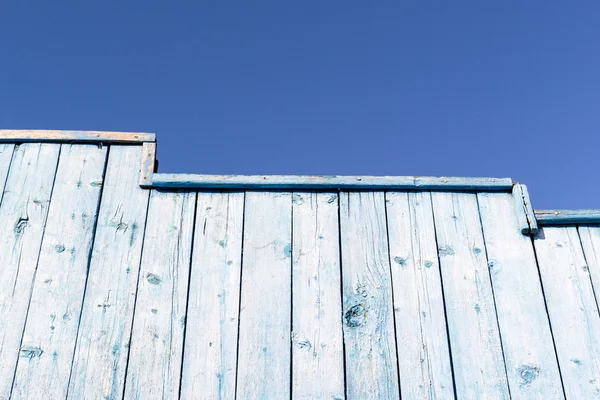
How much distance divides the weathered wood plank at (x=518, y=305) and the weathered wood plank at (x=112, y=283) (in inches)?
62.7

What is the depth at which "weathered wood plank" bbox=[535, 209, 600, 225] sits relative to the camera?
3041mm

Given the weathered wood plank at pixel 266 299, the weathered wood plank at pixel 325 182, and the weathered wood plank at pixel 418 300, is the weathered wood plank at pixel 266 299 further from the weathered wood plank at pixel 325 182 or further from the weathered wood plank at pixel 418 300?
the weathered wood plank at pixel 418 300

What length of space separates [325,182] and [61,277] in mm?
1263

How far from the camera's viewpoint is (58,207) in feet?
9.77

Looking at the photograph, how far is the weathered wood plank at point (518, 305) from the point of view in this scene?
2625 millimetres

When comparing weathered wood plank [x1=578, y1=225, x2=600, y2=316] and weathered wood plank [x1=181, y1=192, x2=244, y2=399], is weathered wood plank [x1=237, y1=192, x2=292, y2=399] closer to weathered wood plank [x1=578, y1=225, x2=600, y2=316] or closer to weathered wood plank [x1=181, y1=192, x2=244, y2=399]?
weathered wood plank [x1=181, y1=192, x2=244, y2=399]

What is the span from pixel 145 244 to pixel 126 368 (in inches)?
22.5

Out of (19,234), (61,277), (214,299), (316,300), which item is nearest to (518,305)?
(316,300)

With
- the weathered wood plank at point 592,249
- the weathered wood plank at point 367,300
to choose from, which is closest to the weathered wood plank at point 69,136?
the weathered wood plank at point 367,300

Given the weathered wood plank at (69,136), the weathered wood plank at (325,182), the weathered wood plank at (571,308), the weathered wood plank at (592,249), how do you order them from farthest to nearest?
the weathered wood plank at (69,136), the weathered wood plank at (325,182), the weathered wood plank at (592,249), the weathered wood plank at (571,308)

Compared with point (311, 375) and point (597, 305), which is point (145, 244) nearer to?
point (311, 375)

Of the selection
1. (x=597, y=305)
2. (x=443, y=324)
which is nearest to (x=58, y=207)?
(x=443, y=324)

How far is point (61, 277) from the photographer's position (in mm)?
2770

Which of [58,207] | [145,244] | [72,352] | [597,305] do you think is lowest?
[72,352]
